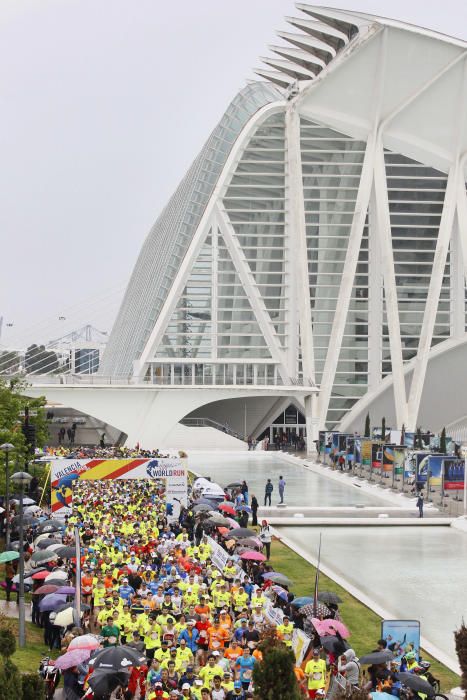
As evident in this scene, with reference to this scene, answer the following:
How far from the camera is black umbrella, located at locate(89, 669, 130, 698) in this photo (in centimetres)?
1360

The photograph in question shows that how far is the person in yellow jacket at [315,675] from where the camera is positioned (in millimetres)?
13969

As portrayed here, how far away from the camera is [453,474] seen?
38531 mm

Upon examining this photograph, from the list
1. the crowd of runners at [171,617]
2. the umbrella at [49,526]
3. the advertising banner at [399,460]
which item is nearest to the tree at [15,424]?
the umbrella at [49,526]

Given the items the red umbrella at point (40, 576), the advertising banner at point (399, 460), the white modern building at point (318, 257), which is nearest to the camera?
the red umbrella at point (40, 576)

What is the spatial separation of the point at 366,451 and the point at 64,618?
31935 millimetres

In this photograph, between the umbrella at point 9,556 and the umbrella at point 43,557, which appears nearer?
the umbrella at point 43,557

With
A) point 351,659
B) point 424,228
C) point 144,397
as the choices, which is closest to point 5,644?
point 351,659

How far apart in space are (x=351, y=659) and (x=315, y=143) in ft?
180

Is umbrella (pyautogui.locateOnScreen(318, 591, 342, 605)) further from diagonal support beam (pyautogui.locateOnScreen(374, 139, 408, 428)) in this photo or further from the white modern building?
diagonal support beam (pyautogui.locateOnScreen(374, 139, 408, 428))

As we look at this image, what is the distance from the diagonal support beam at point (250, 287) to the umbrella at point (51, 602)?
4909 cm

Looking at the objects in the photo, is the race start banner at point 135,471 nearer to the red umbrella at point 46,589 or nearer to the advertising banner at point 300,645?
the red umbrella at point 46,589

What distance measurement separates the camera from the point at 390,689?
46.1ft

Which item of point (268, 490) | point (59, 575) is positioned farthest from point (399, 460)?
point (59, 575)

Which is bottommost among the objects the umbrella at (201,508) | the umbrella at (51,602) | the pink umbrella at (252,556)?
the umbrella at (51,602)
